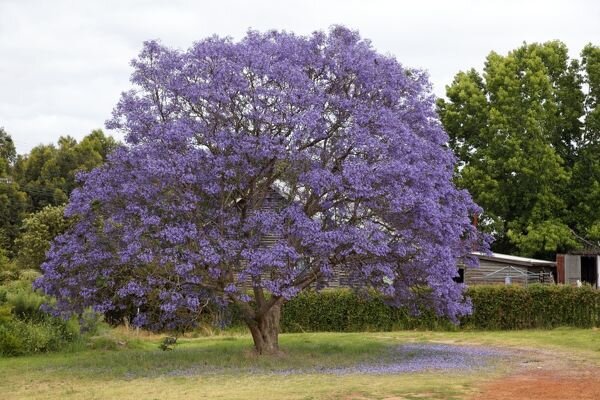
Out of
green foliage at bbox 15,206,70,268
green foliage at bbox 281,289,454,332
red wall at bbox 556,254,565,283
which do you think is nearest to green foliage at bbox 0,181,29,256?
green foliage at bbox 15,206,70,268

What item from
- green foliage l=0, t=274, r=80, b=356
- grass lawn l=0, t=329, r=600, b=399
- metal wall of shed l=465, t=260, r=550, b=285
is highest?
metal wall of shed l=465, t=260, r=550, b=285

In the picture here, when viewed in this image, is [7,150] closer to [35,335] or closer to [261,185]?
[35,335]

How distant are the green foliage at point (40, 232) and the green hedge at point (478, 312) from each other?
12.9 m

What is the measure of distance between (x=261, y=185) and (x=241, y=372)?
467 centimetres

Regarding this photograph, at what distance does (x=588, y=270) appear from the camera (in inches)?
1780

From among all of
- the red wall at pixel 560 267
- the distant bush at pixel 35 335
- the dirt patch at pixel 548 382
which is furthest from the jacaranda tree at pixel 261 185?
the red wall at pixel 560 267

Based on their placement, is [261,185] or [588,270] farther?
[588,270]

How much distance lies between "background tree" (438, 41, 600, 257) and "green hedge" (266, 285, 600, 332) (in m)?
11.9

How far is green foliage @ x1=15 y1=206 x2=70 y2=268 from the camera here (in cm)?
3946

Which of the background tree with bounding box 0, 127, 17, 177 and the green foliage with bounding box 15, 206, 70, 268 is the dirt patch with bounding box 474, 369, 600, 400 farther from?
the background tree with bounding box 0, 127, 17, 177

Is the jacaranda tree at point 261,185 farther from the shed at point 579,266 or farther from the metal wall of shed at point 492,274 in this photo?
the shed at point 579,266

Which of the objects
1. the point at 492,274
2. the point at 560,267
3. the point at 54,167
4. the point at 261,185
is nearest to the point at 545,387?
the point at 261,185

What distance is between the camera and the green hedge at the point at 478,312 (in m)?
31.4

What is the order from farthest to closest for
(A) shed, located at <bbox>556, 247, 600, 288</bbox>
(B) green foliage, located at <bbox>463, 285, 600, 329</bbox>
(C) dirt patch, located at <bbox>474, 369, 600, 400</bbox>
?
(A) shed, located at <bbox>556, 247, 600, 288</bbox> → (B) green foliage, located at <bbox>463, 285, 600, 329</bbox> → (C) dirt patch, located at <bbox>474, 369, 600, 400</bbox>
